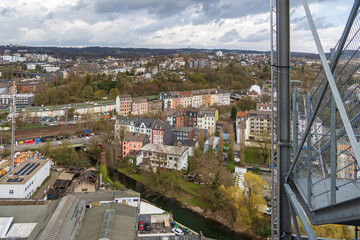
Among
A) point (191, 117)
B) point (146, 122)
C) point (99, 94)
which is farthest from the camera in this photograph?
point (99, 94)

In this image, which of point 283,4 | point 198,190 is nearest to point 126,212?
point 198,190

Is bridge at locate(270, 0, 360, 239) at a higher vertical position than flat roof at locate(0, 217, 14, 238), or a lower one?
higher

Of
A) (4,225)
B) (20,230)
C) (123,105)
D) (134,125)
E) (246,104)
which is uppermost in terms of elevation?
(246,104)

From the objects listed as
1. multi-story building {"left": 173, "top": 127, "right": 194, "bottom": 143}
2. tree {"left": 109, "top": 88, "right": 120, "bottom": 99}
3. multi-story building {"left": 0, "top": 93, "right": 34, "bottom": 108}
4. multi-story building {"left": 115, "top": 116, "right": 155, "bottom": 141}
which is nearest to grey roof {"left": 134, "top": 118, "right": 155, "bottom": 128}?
multi-story building {"left": 115, "top": 116, "right": 155, "bottom": 141}

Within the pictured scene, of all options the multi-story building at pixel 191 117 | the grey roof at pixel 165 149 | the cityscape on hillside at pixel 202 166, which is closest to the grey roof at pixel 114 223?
the cityscape on hillside at pixel 202 166

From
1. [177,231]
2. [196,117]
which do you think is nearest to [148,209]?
[177,231]

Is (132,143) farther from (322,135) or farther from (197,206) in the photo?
(322,135)

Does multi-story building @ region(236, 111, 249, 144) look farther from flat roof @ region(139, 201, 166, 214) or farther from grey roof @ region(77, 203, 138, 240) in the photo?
grey roof @ region(77, 203, 138, 240)
